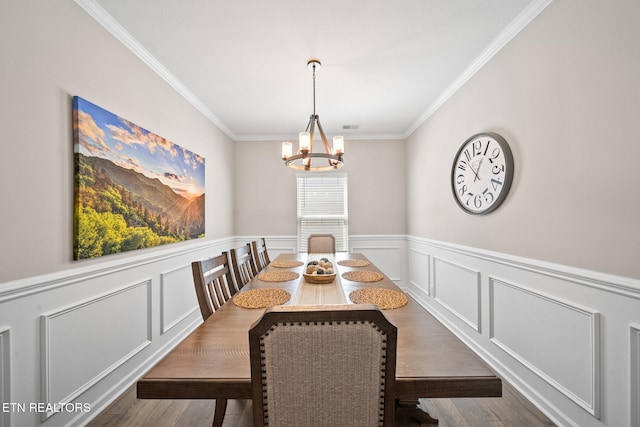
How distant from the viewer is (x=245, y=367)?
0.93 meters

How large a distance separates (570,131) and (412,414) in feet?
6.35

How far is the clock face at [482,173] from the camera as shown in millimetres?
2143

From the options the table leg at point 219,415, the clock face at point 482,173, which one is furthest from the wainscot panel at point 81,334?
the clock face at point 482,173

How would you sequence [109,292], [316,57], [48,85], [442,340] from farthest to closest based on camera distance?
[316,57] < [109,292] < [48,85] < [442,340]

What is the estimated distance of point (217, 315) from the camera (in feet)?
4.56

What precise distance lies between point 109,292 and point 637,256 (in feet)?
9.69

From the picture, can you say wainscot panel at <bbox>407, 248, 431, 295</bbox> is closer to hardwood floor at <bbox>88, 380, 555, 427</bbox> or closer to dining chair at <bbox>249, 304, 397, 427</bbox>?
hardwood floor at <bbox>88, 380, 555, 427</bbox>

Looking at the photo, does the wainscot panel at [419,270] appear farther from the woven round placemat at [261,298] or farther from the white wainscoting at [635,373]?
the woven round placemat at [261,298]

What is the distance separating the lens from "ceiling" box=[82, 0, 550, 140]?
1811 millimetres

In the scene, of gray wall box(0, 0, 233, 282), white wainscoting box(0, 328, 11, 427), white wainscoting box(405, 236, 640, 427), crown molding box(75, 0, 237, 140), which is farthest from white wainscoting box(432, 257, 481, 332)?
crown molding box(75, 0, 237, 140)

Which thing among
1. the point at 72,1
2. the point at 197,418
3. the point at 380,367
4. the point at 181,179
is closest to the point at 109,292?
the point at 197,418

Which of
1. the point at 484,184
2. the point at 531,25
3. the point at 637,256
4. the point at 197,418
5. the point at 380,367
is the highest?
the point at 531,25

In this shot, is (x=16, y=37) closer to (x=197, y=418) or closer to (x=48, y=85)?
(x=48, y=85)

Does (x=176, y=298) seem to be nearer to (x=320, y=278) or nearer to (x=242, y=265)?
(x=242, y=265)
